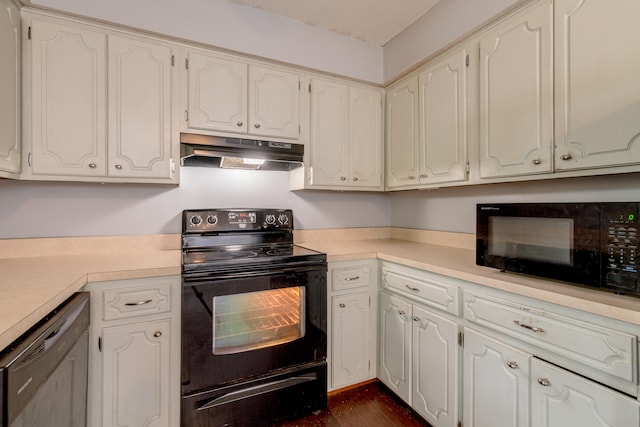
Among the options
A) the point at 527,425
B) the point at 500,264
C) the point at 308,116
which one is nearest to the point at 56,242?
the point at 308,116

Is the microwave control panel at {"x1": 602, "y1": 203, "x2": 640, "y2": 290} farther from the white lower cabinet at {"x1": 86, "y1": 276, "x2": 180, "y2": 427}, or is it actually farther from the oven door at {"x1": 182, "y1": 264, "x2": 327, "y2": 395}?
the white lower cabinet at {"x1": 86, "y1": 276, "x2": 180, "y2": 427}

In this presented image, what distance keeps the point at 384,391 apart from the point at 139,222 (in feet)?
6.36

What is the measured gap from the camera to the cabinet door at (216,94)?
5.83ft

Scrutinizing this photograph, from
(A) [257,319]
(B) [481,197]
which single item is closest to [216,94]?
(A) [257,319]

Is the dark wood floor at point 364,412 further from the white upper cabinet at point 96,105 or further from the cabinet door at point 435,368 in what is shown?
the white upper cabinet at point 96,105

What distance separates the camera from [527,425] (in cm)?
109

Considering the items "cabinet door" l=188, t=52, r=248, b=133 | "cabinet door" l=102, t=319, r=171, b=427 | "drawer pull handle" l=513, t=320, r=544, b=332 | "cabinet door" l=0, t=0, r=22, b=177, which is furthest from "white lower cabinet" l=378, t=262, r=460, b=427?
"cabinet door" l=0, t=0, r=22, b=177

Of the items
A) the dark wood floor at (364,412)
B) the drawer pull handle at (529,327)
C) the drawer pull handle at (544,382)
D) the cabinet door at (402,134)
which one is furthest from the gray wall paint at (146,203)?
the drawer pull handle at (544,382)

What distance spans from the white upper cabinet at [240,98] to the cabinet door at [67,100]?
462 millimetres

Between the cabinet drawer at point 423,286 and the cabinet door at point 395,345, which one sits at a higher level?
the cabinet drawer at point 423,286

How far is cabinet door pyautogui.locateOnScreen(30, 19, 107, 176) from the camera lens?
1.48 m

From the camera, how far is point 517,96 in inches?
56.7

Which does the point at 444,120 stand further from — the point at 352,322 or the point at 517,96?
the point at 352,322

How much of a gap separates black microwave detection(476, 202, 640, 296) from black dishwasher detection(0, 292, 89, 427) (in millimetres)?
1621
